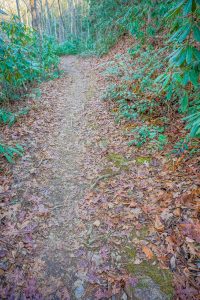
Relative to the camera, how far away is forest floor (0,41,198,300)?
9.27ft

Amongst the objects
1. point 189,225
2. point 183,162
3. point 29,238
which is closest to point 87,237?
point 29,238

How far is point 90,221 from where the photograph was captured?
3.75m

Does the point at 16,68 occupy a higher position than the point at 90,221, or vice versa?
the point at 16,68

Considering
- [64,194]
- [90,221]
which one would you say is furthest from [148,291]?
[64,194]

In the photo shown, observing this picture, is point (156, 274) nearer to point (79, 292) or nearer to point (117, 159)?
point (79, 292)

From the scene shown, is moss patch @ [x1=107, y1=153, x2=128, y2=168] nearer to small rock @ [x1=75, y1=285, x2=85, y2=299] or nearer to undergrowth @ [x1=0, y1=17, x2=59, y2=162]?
undergrowth @ [x1=0, y1=17, x2=59, y2=162]

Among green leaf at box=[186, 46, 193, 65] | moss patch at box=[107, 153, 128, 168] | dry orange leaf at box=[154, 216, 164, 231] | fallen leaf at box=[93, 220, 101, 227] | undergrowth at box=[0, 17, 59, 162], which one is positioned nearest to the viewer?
green leaf at box=[186, 46, 193, 65]

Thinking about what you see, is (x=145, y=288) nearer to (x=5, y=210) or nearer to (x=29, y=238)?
(x=29, y=238)

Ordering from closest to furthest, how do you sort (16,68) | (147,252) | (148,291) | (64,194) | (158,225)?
1. (148,291)
2. (147,252)
3. (158,225)
4. (64,194)
5. (16,68)

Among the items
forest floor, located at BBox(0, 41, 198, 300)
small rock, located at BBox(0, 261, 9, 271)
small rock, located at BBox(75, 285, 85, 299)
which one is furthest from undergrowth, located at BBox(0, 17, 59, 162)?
small rock, located at BBox(75, 285, 85, 299)

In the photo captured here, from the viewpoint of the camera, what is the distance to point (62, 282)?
2898 millimetres

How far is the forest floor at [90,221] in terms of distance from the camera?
2826mm

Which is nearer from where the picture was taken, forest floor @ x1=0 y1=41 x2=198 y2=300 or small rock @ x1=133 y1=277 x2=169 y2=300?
small rock @ x1=133 y1=277 x2=169 y2=300

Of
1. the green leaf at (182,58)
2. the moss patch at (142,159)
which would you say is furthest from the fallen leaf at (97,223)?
the green leaf at (182,58)
